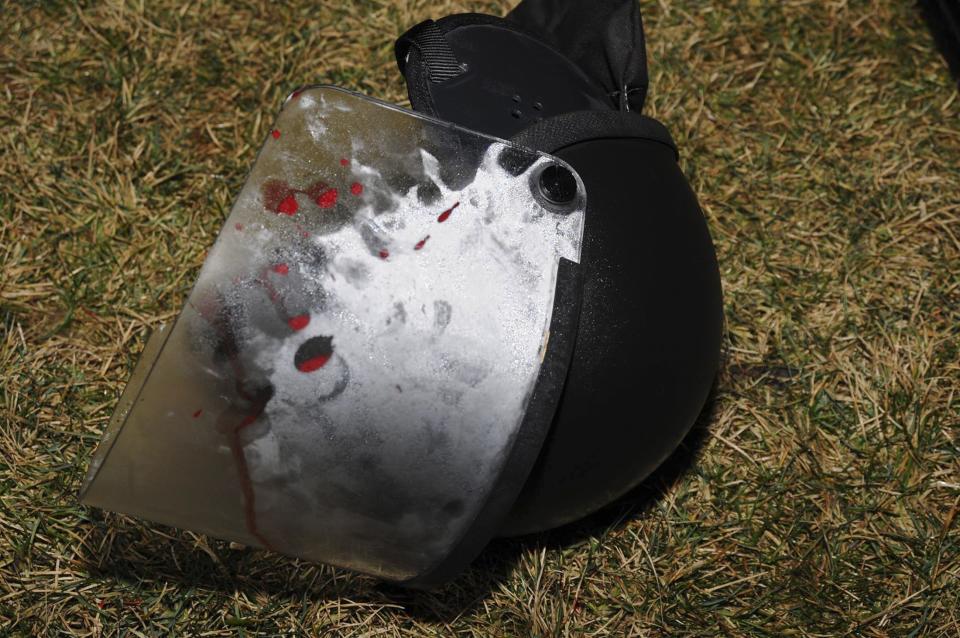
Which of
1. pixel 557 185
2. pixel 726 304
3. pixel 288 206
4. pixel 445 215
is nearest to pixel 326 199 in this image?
pixel 288 206

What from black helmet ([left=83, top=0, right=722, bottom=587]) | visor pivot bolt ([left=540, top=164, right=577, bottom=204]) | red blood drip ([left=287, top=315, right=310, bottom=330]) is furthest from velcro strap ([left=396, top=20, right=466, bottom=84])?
red blood drip ([left=287, top=315, right=310, bottom=330])

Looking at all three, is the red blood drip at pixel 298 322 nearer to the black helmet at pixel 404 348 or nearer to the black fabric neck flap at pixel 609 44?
the black helmet at pixel 404 348

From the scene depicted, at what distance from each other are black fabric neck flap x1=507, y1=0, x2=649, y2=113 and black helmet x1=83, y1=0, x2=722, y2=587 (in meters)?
0.30

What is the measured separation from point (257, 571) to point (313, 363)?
33.4 inches

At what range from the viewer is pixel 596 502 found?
5.48ft

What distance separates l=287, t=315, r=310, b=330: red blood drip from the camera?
1.29 metres

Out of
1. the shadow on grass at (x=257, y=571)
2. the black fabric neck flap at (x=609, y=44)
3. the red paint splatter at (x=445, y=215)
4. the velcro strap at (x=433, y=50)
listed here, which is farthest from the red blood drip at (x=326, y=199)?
the shadow on grass at (x=257, y=571)

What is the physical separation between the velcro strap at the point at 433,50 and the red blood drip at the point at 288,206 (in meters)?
0.49

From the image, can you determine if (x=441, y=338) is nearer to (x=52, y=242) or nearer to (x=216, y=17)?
(x=52, y=242)

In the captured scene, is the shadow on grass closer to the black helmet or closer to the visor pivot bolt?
the black helmet

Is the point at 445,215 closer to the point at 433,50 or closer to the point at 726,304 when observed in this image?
the point at 433,50

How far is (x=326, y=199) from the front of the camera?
1.34m

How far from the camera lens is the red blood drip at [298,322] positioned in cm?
129

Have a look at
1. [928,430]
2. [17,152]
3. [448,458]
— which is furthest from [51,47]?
[928,430]
